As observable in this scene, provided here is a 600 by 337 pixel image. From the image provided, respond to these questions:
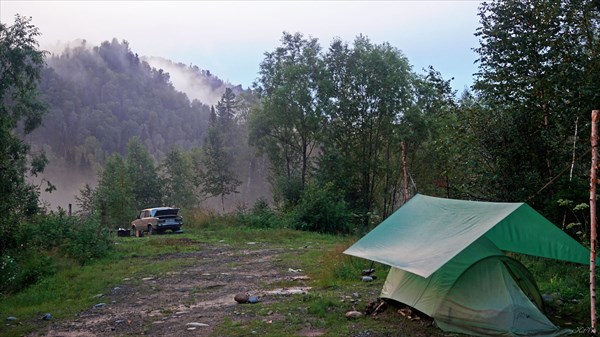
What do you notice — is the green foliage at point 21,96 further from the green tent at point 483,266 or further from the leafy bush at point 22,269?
the green tent at point 483,266

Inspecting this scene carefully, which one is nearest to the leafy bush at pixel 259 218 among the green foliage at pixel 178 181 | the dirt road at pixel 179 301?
the dirt road at pixel 179 301

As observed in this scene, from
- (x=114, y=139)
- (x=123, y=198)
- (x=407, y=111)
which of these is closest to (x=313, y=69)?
(x=407, y=111)

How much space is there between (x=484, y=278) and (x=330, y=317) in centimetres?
226

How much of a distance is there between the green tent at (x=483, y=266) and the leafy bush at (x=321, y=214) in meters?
17.0

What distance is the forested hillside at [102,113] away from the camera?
9706 cm

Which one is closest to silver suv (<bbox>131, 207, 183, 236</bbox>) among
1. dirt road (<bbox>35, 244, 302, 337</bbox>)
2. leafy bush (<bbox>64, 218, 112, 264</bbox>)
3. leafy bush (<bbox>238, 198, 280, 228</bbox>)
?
leafy bush (<bbox>238, 198, 280, 228</bbox>)

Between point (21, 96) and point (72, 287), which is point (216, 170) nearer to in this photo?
point (21, 96)

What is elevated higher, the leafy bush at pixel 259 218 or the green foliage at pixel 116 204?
the green foliage at pixel 116 204

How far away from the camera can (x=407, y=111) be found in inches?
1204

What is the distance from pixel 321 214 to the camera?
24750 mm

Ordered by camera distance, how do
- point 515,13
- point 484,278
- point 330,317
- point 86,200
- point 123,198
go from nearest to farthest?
point 484,278, point 330,317, point 515,13, point 123,198, point 86,200

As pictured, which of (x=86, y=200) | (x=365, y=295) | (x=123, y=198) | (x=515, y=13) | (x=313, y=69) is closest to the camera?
(x=365, y=295)

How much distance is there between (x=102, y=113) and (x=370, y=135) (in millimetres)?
91227

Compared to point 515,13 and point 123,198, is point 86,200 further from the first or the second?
point 515,13
